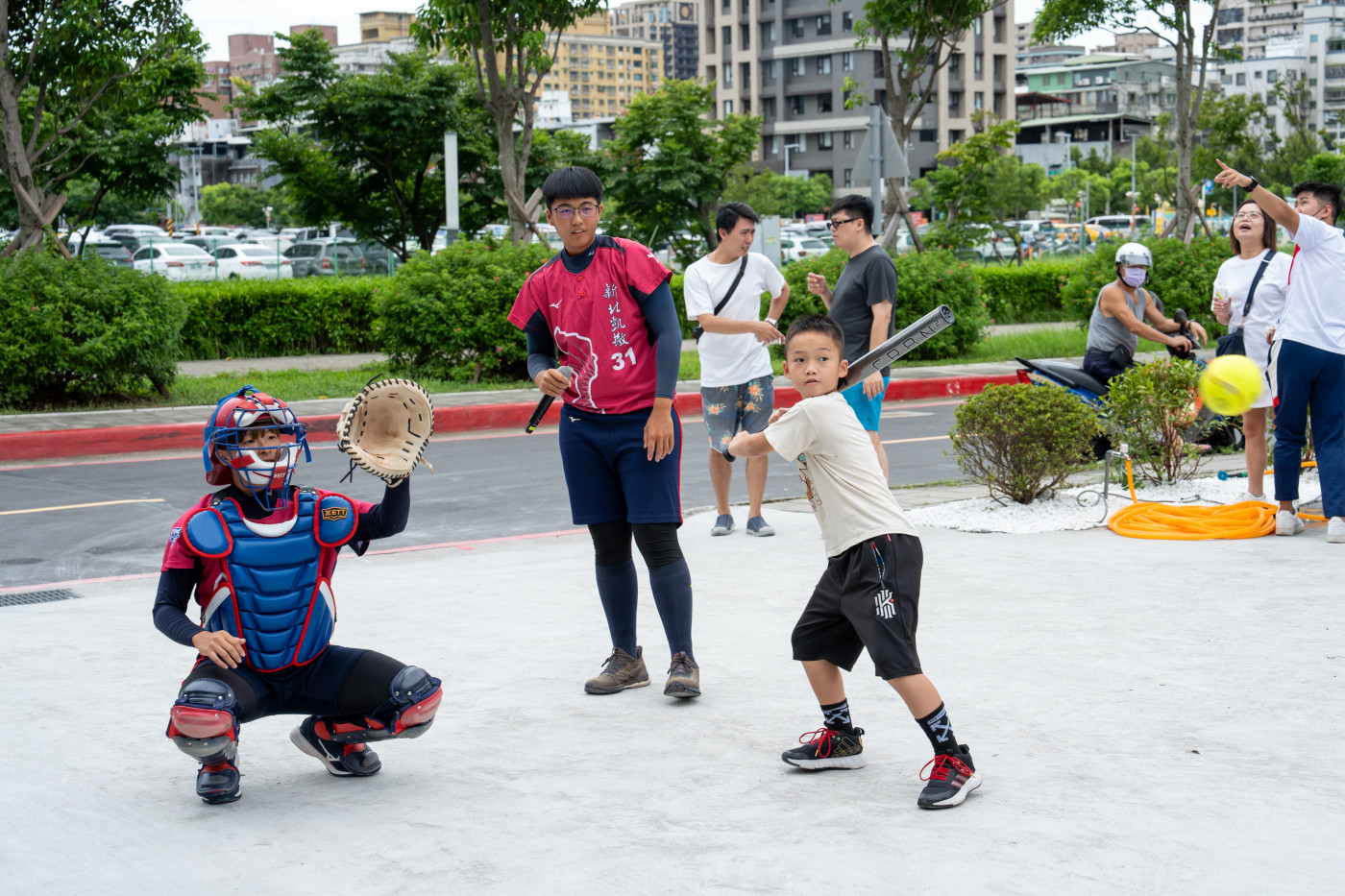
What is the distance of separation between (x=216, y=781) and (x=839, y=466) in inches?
76.7

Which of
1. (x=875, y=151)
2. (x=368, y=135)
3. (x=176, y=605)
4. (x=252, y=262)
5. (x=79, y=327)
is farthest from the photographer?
(x=252, y=262)

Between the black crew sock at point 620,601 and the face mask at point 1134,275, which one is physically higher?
the face mask at point 1134,275

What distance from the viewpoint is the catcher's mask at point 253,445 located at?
146 inches

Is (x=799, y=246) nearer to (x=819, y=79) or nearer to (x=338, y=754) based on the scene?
(x=338, y=754)

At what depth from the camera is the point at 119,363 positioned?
13.5m

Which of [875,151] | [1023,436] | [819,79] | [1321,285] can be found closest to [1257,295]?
[1321,285]

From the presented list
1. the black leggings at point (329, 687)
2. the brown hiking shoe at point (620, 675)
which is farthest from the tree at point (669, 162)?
the black leggings at point (329, 687)

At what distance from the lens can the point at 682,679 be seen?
475cm

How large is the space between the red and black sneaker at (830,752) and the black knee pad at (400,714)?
1056 mm

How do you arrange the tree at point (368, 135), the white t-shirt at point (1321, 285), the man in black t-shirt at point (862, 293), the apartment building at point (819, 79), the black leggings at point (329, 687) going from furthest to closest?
the apartment building at point (819, 79) < the tree at point (368, 135) < the man in black t-shirt at point (862, 293) < the white t-shirt at point (1321, 285) < the black leggings at point (329, 687)

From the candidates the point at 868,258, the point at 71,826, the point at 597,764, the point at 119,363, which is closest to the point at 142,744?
the point at 71,826

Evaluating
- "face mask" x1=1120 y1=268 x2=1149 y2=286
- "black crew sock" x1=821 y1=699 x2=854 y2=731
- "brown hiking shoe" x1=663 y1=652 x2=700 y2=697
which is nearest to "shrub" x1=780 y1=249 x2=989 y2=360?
"face mask" x1=1120 y1=268 x2=1149 y2=286

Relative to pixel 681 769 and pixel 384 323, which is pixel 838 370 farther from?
pixel 384 323

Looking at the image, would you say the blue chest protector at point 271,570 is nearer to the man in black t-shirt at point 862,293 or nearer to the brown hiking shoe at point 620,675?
the brown hiking shoe at point 620,675
